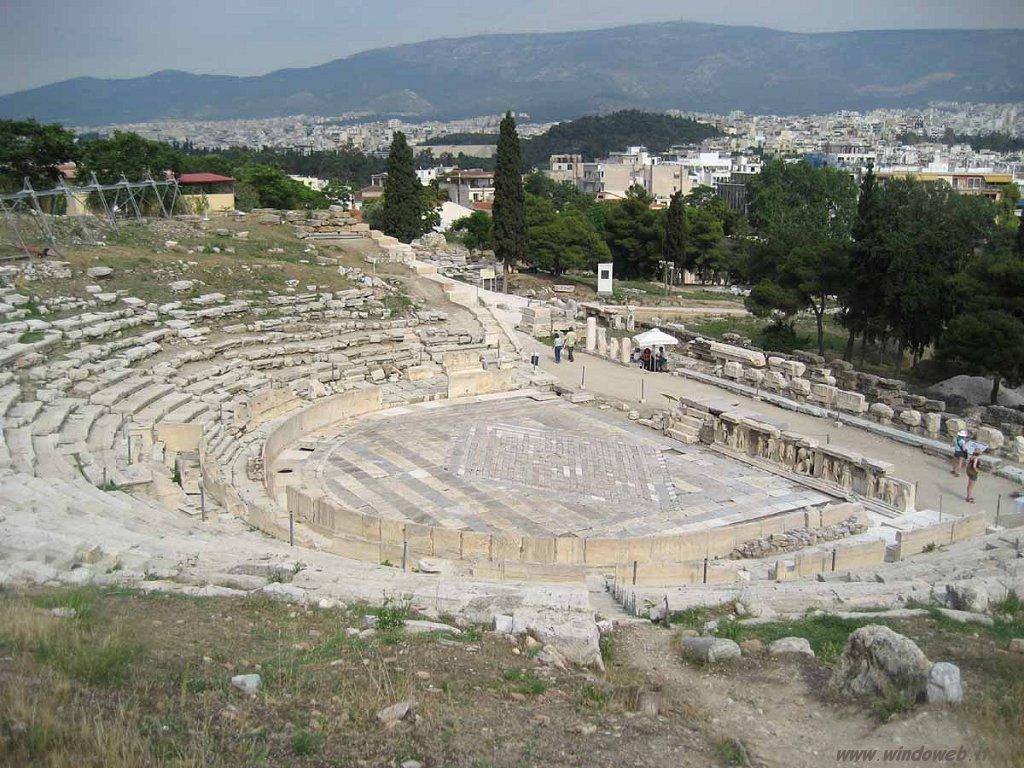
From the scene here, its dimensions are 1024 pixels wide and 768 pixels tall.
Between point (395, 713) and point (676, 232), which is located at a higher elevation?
point (676, 232)

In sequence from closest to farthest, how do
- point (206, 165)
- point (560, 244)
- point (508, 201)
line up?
point (508, 201) < point (560, 244) < point (206, 165)

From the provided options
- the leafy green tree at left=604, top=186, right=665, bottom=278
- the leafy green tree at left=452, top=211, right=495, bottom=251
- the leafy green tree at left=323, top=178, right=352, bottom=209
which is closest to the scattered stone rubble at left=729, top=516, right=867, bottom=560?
the leafy green tree at left=604, top=186, right=665, bottom=278

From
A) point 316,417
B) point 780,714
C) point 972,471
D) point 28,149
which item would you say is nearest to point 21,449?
point 316,417

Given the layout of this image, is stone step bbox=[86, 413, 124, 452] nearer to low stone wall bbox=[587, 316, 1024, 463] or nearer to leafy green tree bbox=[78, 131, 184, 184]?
low stone wall bbox=[587, 316, 1024, 463]

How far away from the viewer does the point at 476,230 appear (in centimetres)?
5775

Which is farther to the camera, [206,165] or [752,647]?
[206,165]

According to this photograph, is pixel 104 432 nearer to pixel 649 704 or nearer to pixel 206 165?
pixel 649 704

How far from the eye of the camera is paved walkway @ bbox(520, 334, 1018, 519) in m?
16.6

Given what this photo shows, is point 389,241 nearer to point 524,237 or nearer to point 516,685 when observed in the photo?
point 524,237

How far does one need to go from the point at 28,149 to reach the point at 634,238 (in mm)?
29954

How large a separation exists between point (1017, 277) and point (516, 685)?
20.6 meters

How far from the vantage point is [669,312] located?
3859 centimetres

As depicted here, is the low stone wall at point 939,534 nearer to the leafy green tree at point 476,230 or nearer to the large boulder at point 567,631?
the large boulder at point 567,631

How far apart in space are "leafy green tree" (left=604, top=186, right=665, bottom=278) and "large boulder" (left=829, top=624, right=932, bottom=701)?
43050mm
